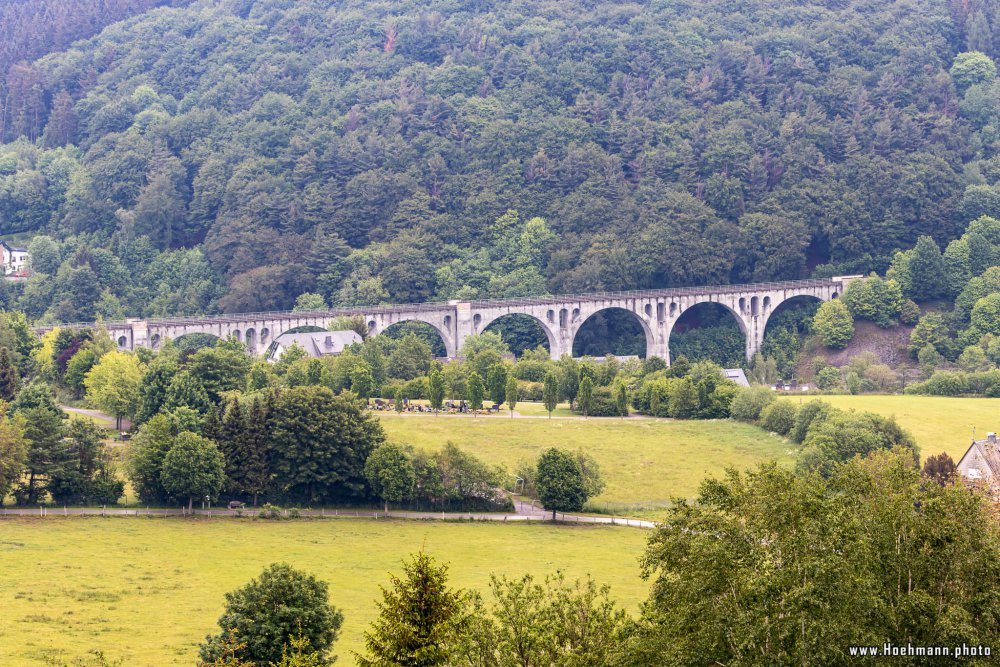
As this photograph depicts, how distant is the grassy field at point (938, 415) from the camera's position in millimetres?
74438

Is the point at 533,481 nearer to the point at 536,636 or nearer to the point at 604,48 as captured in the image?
the point at 536,636

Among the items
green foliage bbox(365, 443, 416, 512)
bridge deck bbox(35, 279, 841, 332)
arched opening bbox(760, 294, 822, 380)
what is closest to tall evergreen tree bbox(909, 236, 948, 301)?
bridge deck bbox(35, 279, 841, 332)

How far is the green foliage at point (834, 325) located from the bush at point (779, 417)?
37565 mm

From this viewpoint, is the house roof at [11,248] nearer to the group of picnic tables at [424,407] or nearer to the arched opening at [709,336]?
the arched opening at [709,336]

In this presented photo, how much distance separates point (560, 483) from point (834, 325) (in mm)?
58802

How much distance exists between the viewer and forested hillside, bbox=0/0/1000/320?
134250 mm

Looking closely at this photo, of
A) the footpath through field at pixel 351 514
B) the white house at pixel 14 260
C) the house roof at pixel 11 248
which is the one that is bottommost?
the footpath through field at pixel 351 514

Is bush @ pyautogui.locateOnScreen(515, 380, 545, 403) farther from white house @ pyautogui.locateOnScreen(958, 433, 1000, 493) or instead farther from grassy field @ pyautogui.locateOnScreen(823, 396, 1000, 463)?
white house @ pyautogui.locateOnScreen(958, 433, 1000, 493)

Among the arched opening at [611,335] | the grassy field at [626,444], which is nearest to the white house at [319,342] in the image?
the grassy field at [626,444]

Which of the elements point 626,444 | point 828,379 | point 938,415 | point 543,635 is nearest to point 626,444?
point 626,444

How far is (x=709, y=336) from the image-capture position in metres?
124

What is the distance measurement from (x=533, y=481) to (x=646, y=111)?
9397 cm

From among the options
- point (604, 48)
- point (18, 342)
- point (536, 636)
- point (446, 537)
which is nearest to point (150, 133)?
point (604, 48)

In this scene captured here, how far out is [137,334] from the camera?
361ft
